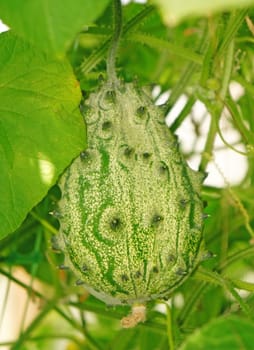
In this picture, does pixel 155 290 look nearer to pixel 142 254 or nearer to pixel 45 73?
pixel 142 254

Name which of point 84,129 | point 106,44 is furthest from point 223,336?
point 106,44

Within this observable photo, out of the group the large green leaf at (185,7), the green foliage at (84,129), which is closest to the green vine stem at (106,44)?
the green foliage at (84,129)

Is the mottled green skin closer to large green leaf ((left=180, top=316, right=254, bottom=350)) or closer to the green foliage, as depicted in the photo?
the green foliage

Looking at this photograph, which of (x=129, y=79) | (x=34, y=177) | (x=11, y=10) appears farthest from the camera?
(x=129, y=79)

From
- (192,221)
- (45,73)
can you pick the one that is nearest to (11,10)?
(45,73)

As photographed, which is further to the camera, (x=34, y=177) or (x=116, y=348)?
(x=116, y=348)

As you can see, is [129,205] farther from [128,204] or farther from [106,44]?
[106,44]

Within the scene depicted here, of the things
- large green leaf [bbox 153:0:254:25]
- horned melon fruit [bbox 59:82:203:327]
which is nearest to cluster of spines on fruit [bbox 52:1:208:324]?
horned melon fruit [bbox 59:82:203:327]

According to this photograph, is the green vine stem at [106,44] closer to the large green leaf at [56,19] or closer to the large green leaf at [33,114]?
the large green leaf at [33,114]
